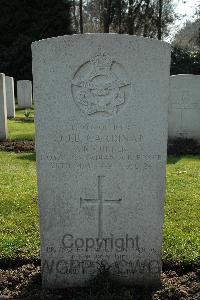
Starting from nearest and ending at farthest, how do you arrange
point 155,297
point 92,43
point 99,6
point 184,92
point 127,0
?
1. point 92,43
2. point 155,297
3. point 184,92
4. point 127,0
5. point 99,6

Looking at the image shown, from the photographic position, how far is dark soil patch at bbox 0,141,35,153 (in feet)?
35.4

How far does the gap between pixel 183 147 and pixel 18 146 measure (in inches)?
160

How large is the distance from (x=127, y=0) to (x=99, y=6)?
10.0 feet

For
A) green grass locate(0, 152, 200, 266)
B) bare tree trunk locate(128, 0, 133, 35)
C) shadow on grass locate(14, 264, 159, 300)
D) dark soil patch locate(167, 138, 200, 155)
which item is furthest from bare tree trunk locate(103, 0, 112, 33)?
shadow on grass locate(14, 264, 159, 300)

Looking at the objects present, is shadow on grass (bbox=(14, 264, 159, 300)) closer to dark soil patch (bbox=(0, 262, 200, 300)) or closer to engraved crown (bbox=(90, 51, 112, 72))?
dark soil patch (bbox=(0, 262, 200, 300))

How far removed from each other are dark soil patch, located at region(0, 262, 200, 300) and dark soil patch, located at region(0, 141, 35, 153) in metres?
6.90

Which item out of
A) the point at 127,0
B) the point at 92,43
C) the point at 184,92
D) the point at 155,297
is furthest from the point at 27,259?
the point at 127,0

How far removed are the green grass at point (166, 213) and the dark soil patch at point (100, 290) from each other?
0.34 meters

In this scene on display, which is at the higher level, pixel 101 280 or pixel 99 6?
pixel 99 6

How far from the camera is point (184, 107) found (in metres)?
11.2

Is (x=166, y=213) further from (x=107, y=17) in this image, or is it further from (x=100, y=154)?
(x=107, y=17)

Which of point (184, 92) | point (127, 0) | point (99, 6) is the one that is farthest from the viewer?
point (99, 6)

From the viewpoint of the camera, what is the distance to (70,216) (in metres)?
3.74

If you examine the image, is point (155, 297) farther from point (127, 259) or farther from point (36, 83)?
point (36, 83)
